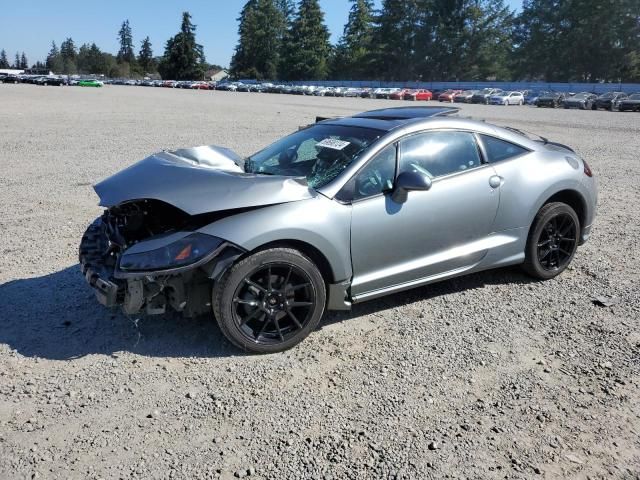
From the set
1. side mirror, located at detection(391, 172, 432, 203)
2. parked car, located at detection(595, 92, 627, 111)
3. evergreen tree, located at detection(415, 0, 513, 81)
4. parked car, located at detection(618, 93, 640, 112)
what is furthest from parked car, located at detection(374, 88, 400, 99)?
side mirror, located at detection(391, 172, 432, 203)

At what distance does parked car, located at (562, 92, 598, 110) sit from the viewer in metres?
42.2

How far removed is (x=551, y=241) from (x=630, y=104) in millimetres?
39399

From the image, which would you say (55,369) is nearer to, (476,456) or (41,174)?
(476,456)

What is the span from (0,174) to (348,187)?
8.05 metres

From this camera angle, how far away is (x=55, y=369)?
3.46m

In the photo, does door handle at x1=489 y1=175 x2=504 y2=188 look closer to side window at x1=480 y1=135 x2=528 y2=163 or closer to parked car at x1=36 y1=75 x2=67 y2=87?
side window at x1=480 y1=135 x2=528 y2=163

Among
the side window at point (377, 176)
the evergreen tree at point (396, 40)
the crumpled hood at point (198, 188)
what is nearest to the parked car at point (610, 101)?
the side window at point (377, 176)

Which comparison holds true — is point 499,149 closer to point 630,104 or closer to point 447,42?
point 630,104

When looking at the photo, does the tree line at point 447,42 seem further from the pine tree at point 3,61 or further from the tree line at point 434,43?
the pine tree at point 3,61

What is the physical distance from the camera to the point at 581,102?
42562 mm

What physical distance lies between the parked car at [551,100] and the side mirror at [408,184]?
46645 millimetres

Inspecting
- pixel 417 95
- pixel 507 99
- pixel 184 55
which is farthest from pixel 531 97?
pixel 184 55

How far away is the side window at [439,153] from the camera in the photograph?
4.20m

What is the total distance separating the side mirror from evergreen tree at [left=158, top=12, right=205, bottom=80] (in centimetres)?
12762
